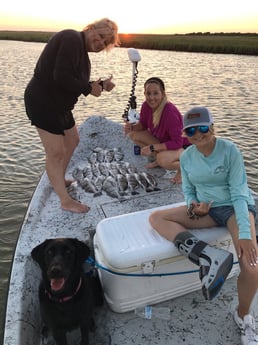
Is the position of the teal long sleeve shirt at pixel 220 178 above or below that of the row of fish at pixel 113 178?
→ above

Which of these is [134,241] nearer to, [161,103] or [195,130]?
[195,130]

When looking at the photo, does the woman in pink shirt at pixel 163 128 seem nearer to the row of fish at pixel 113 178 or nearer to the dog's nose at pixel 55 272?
the row of fish at pixel 113 178

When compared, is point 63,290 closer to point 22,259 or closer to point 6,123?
point 22,259

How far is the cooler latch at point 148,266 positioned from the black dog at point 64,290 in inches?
18.2

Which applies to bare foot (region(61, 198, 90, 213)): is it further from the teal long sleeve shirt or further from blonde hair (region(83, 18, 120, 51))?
blonde hair (region(83, 18, 120, 51))

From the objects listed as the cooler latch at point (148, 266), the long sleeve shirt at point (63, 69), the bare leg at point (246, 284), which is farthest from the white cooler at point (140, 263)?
the long sleeve shirt at point (63, 69)

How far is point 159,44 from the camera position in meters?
47.2

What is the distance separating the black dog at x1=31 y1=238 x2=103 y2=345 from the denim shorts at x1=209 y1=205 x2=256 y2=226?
1173 millimetres

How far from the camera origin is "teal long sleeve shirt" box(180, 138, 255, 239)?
9.75 feet

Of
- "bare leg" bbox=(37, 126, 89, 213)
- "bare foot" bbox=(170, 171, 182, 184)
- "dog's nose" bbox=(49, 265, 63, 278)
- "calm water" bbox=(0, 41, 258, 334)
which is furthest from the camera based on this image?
"calm water" bbox=(0, 41, 258, 334)

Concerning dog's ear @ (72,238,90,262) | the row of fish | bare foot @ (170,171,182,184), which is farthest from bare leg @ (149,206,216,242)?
bare foot @ (170,171,182,184)

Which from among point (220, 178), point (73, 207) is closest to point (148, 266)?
point (220, 178)

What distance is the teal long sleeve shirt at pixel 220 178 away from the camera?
297 cm

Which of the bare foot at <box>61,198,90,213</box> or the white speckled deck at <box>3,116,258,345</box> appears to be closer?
the white speckled deck at <box>3,116,258,345</box>
